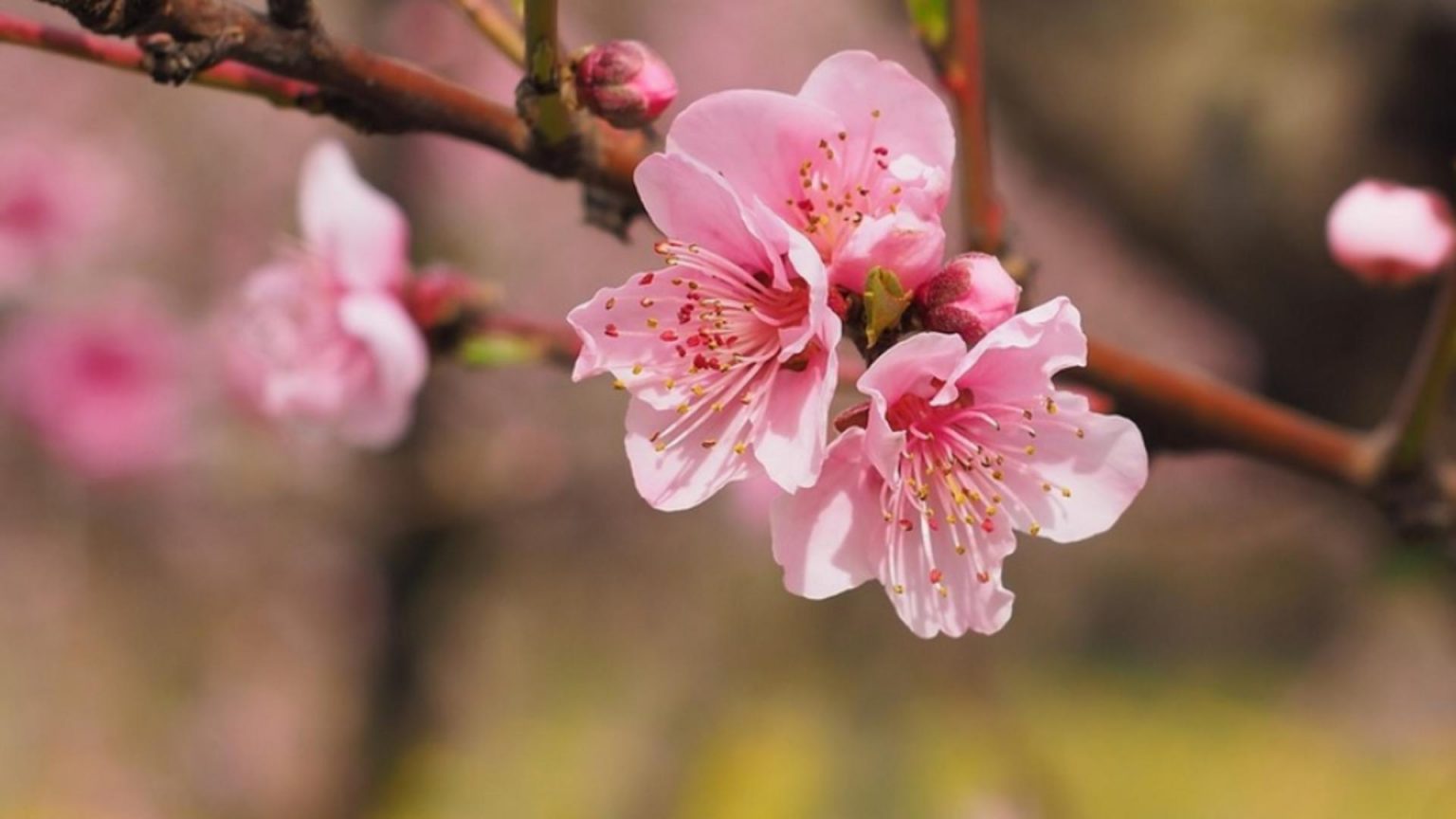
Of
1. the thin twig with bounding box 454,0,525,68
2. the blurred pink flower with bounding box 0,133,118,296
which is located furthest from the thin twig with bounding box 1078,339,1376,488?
the blurred pink flower with bounding box 0,133,118,296

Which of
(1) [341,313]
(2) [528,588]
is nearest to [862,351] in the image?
(1) [341,313]

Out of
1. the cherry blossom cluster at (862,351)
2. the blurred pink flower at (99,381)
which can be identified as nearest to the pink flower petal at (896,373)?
the cherry blossom cluster at (862,351)

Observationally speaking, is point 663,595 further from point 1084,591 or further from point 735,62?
point 735,62

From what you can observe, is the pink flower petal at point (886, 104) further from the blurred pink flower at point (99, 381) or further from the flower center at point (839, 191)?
the blurred pink flower at point (99, 381)

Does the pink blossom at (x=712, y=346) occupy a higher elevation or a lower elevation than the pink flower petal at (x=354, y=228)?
higher

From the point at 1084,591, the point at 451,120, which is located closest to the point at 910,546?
the point at 451,120

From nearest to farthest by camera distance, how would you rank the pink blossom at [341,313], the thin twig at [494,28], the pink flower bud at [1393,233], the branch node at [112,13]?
the branch node at [112,13] → the thin twig at [494,28] → the pink flower bud at [1393,233] → the pink blossom at [341,313]

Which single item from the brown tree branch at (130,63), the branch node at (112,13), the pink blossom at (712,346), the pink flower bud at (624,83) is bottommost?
the pink blossom at (712,346)

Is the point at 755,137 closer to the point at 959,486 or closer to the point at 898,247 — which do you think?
the point at 898,247
